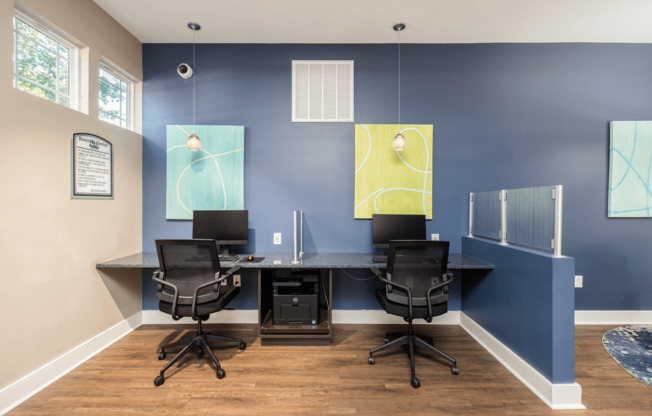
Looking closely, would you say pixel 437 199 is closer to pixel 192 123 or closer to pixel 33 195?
pixel 192 123

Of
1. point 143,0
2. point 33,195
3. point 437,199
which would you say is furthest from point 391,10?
point 33,195

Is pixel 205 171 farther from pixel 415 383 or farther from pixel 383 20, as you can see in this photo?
pixel 415 383

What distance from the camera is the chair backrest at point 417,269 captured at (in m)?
2.16

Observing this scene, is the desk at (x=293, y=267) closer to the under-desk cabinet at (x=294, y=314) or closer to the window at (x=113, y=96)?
the under-desk cabinet at (x=294, y=314)

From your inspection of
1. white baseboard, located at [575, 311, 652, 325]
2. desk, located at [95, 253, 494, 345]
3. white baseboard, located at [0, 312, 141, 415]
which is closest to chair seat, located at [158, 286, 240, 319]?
desk, located at [95, 253, 494, 345]

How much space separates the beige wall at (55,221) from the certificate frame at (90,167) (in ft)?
0.19

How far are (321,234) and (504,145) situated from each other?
2.40 metres

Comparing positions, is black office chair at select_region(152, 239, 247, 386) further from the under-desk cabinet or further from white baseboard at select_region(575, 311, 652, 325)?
white baseboard at select_region(575, 311, 652, 325)

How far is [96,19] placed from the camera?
8.41ft

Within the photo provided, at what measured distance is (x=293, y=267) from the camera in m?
2.48

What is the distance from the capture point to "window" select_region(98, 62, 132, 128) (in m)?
2.77

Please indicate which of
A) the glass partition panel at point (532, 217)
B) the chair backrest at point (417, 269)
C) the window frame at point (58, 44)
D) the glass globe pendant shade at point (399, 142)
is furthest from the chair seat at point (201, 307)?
the glass partition panel at point (532, 217)

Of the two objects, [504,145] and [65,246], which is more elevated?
[504,145]

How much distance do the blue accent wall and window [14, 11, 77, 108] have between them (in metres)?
0.75
